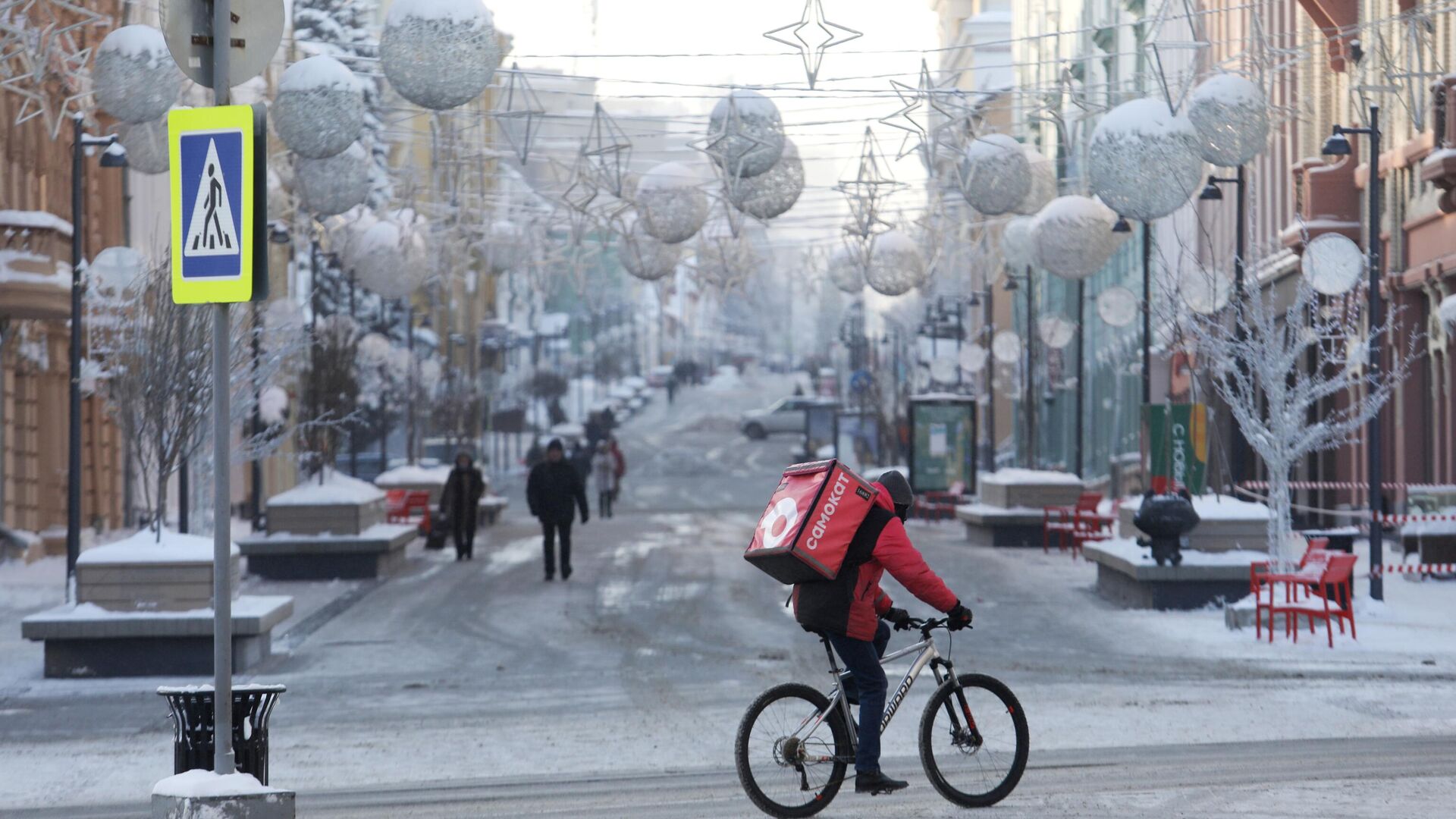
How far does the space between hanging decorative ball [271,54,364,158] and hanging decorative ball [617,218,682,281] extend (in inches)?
297

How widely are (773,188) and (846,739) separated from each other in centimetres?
1014

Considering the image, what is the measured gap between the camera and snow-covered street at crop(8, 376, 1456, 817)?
371 inches

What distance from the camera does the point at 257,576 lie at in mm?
24609

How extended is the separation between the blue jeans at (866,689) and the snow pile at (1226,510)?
36.6 feet

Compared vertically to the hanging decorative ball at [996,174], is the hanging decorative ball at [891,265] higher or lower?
lower

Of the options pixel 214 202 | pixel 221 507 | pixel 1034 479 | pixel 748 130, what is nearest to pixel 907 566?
pixel 221 507

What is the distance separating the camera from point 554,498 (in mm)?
23453

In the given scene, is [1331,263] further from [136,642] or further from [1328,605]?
[136,642]

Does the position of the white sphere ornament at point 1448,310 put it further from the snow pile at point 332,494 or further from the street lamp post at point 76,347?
the street lamp post at point 76,347

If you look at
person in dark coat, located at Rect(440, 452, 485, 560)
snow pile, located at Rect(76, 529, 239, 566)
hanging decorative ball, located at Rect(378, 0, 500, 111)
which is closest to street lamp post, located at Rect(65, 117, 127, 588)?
snow pile, located at Rect(76, 529, 239, 566)

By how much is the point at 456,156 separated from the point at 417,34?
11058 mm

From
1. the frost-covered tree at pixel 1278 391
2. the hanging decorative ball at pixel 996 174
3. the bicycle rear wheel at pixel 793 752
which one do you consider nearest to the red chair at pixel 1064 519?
the frost-covered tree at pixel 1278 391

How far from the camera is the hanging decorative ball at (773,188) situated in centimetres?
1798

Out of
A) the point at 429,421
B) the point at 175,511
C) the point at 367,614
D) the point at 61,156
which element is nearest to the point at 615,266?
the point at 429,421
